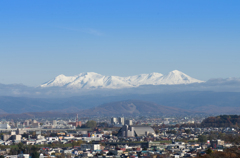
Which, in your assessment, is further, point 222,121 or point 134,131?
point 222,121

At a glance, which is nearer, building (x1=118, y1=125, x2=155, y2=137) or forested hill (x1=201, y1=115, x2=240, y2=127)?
building (x1=118, y1=125, x2=155, y2=137)

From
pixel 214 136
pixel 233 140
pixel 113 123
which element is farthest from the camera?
pixel 113 123

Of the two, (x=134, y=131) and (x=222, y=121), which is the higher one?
(x=222, y=121)

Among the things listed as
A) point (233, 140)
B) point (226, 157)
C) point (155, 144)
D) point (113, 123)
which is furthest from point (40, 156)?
point (113, 123)

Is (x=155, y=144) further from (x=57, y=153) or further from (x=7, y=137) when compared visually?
(x=7, y=137)

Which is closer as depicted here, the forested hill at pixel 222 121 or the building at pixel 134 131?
the building at pixel 134 131

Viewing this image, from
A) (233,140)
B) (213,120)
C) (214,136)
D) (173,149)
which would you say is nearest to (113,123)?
(213,120)

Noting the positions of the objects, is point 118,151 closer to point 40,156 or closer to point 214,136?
point 40,156

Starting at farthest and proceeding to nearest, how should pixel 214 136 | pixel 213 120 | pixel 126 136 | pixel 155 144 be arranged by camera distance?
pixel 213 120
pixel 126 136
pixel 214 136
pixel 155 144

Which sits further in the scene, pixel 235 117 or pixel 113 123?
pixel 113 123

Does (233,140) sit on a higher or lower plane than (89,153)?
higher
